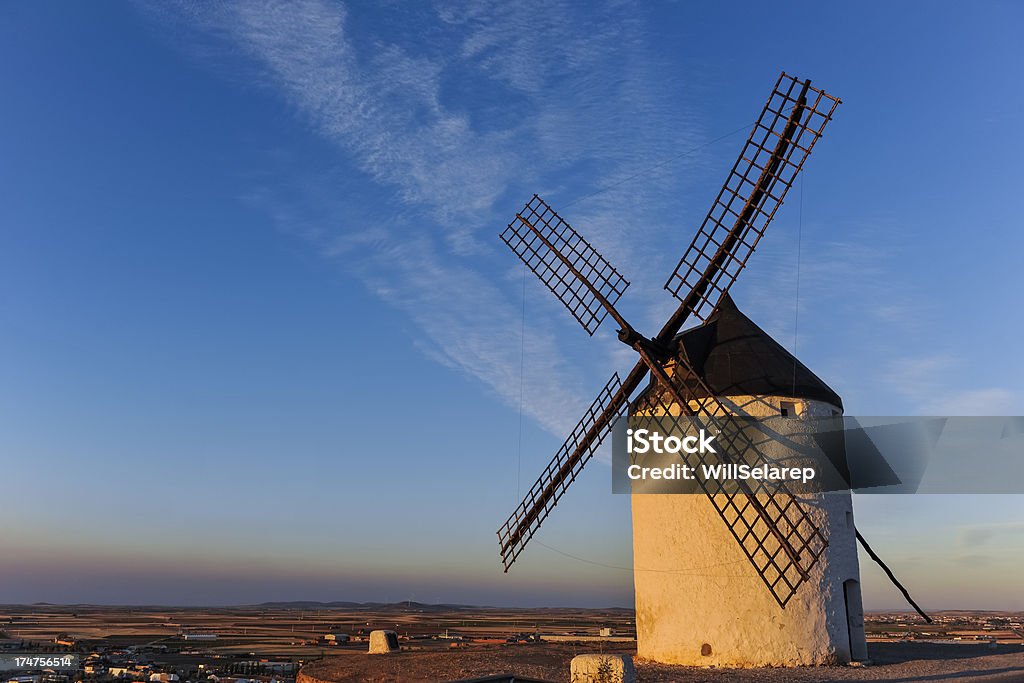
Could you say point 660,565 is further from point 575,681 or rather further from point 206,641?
point 206,641

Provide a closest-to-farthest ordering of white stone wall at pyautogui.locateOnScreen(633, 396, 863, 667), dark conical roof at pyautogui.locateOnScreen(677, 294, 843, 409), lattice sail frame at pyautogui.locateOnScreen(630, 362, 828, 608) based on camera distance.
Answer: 1. lattice sail frame at pyautogui.locateOnScreen(630, 362, 828, 608)
2. white stone wall at pyautogui.locateOnScreen(633, 396, 863, 667)
3. dark conical roof at pyautogui.locateOnScreen(677, 294, 843, 409)

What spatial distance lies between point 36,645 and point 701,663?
2793 inches

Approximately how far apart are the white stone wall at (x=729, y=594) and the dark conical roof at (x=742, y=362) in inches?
9.0

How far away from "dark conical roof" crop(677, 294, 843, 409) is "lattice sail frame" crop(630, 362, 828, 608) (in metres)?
0.39

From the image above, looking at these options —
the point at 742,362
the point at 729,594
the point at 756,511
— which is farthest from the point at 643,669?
the point at 742,362

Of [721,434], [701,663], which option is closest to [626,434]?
[721,434]

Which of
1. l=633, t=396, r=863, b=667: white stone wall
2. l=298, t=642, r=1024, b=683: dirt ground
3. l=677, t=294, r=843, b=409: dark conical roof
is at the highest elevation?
l=677, t=294, r=843, b=409: dark conical roof

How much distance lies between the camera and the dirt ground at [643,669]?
37.0 ft

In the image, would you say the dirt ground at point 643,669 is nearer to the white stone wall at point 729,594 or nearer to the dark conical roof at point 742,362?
the white stone wall at point 729,594

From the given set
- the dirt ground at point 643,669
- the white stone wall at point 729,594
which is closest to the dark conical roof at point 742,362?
the white stone wall at point 729,594

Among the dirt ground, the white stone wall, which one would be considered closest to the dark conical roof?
the white stone wall

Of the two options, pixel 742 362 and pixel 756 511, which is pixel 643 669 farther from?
pixel 742 362

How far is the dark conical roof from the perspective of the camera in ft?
44.7

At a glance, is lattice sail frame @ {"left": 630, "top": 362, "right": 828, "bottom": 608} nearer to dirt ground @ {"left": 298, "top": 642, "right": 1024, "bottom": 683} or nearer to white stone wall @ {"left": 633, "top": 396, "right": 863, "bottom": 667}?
white stone wall @ {"left": 633, "top": 396, "right": 863, "bottom": 667}
